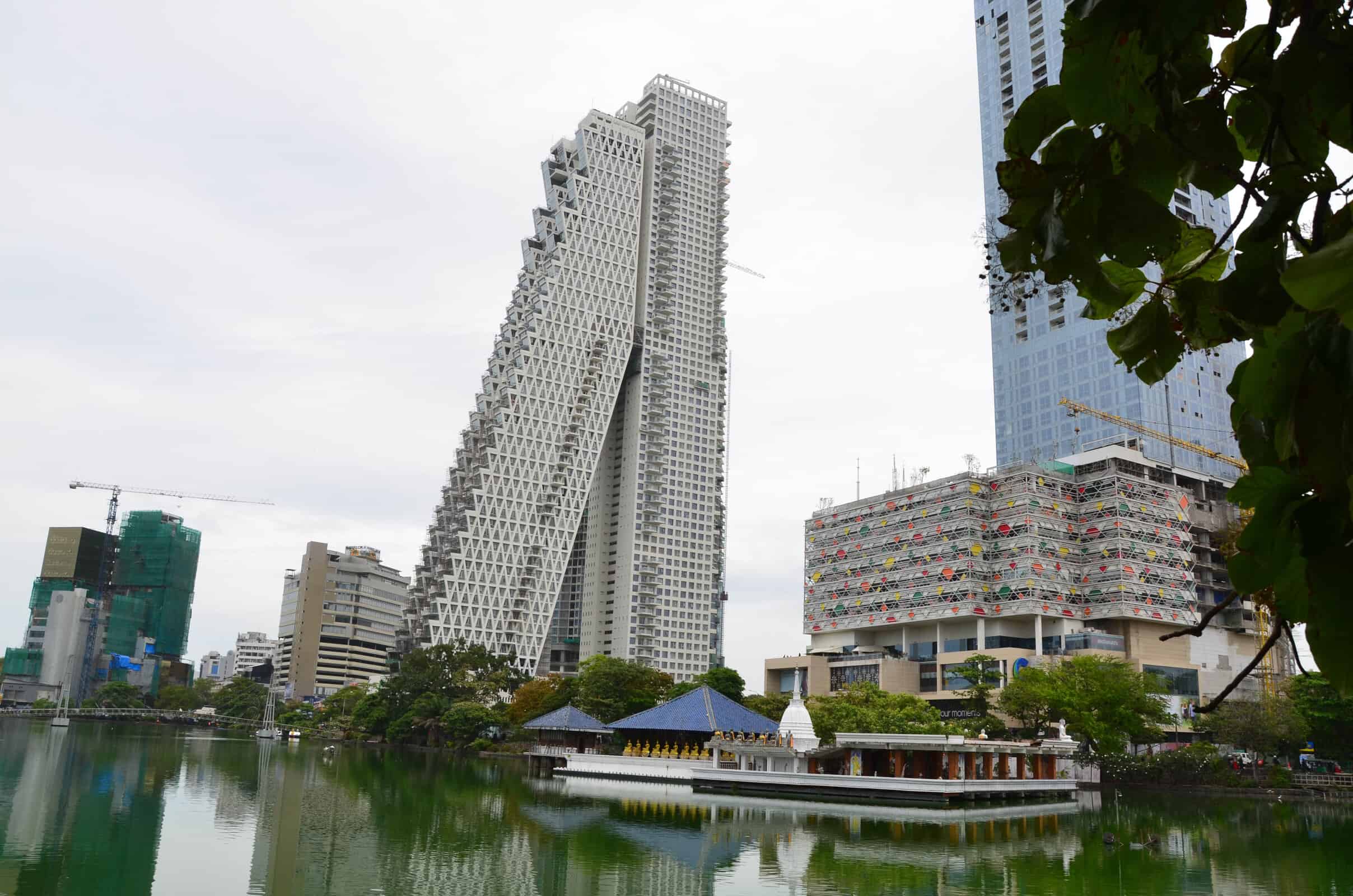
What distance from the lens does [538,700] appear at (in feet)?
290

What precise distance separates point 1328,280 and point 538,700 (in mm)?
90694

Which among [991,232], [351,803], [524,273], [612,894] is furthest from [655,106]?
[991,232]

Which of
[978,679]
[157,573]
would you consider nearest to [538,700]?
[978,679]

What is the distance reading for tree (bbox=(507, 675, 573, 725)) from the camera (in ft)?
287

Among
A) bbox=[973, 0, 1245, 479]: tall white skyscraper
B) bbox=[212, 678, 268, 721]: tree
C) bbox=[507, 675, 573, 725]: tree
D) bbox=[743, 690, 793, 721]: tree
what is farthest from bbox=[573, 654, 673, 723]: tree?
bbox=[212, 678, 268, 721]: tree

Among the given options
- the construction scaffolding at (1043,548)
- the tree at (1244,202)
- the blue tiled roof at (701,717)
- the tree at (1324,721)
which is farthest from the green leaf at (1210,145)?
the construction scaffolding at (1043,548)

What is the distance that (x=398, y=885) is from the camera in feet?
80.7

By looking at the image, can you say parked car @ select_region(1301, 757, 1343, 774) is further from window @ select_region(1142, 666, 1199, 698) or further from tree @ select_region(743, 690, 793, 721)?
tree @ select_region(743, 690, 793, 721)

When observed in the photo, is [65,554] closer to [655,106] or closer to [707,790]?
[655,106]

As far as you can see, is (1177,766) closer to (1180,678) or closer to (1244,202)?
(1180,678)

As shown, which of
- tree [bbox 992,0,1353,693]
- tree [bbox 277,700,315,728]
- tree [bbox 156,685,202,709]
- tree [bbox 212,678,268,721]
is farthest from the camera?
tree [bbox 156,685,202,709]

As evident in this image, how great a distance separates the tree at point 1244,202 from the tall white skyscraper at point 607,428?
111743 millimetres

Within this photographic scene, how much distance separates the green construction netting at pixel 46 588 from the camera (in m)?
187

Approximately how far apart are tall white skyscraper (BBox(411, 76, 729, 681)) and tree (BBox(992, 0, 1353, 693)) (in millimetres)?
111743
